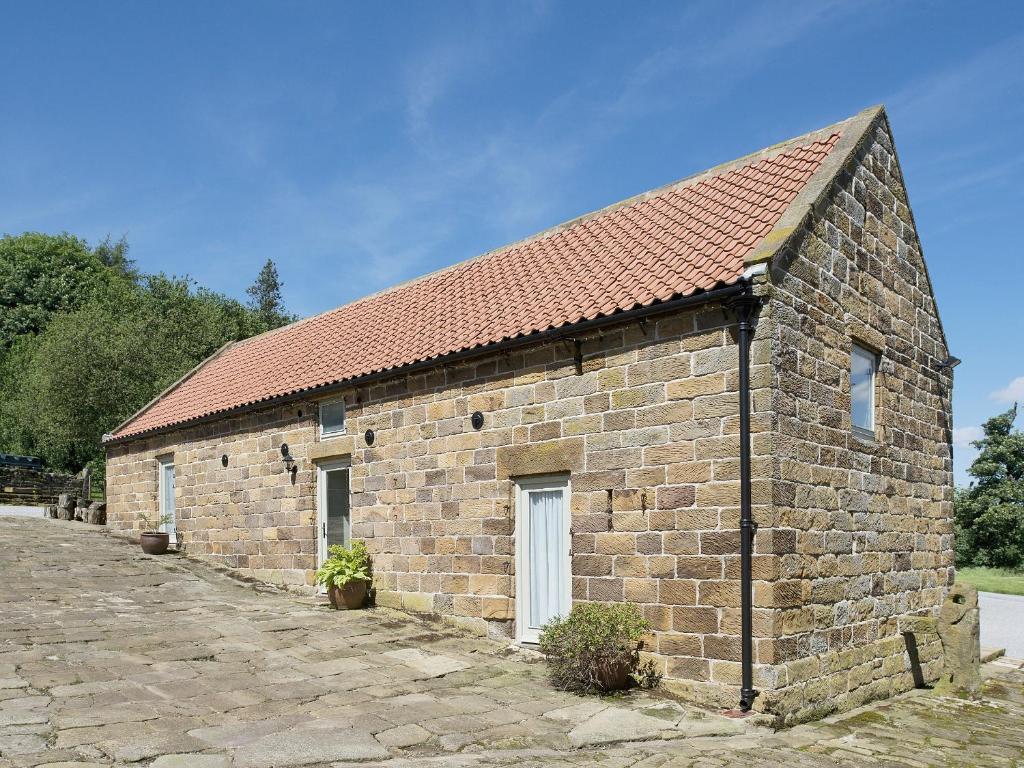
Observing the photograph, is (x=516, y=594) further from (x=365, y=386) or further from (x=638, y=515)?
(x=365, y=386)

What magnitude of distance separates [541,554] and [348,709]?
11.1ft

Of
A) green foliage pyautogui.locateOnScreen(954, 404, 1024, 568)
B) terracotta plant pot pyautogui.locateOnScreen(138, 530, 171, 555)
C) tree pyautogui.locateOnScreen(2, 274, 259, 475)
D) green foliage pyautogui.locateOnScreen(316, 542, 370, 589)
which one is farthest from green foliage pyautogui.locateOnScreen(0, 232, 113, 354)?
green foliage pyautogui.locateOnScreen(954, 404, 1024, 568)

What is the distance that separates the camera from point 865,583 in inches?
388

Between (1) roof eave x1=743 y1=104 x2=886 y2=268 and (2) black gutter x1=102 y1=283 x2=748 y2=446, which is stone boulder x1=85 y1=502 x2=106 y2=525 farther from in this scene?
(1) roof eave x1=743 y1=104 x2=886 y2=268

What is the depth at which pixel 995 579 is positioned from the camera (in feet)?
86.8

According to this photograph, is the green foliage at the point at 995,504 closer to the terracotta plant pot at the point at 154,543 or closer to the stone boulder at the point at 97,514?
the terracotta plant pot at the point at 154,543

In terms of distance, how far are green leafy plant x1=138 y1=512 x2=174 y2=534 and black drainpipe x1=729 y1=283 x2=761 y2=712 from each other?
14.2 meters

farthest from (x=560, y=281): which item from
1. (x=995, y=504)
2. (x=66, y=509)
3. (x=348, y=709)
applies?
(x=995, y=504)

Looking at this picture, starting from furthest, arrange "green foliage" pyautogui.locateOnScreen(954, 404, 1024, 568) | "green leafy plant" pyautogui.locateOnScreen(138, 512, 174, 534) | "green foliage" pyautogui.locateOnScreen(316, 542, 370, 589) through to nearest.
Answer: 1. "green foliage" pyautogui.locateOnScreen(954, 404, 1024, 568)
2. "green leafy plant" pyautogui.locateOnScreen(138, 512, 174, 534)
3. "green foliage" pyautogui.locateOnScreen(316, 542, 370, 589)

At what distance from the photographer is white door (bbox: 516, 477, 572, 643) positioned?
10.2 m

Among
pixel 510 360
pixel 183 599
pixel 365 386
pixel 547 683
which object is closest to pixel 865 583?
pixel 547 683

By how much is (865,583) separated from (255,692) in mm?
6713

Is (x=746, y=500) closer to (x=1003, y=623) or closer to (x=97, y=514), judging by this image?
(x=1003, y=623)

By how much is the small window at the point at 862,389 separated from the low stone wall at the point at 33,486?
1215 inches
